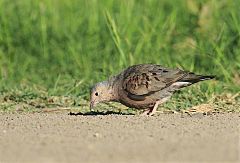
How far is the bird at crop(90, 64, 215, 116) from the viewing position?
21.6 feet

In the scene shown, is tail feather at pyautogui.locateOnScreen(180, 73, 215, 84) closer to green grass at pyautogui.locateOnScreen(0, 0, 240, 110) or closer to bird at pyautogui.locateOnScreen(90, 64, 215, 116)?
bird at pyautogui.locateOnScreen(90, 64, 215, 116)

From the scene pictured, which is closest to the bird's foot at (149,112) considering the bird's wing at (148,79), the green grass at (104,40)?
the bird's wing at (148,79)

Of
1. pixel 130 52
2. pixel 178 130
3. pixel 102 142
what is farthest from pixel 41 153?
pixel 130 52

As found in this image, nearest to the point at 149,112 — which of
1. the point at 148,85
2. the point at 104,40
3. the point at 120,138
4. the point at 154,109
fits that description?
the point at 154,109

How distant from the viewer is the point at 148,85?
21.5 feet

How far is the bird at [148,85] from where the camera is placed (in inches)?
259

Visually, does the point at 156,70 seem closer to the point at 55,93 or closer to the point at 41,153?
the point at 55,93

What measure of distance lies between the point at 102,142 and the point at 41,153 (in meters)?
0.52

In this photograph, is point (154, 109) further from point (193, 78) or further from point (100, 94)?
point (100, 94)

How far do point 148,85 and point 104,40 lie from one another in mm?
2465

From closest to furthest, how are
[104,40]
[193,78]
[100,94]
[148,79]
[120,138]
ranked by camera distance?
[120,138]
[148,79]
[193,78]
[100,94]
[104,40]

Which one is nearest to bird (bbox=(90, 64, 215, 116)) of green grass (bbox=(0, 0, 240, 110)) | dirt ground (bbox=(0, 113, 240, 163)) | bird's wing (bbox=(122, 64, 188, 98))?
bird's wing (bbox=(122, 64, 188, 98))

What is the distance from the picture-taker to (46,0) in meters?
9.36

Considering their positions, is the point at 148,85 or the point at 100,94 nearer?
the point at 148,85
